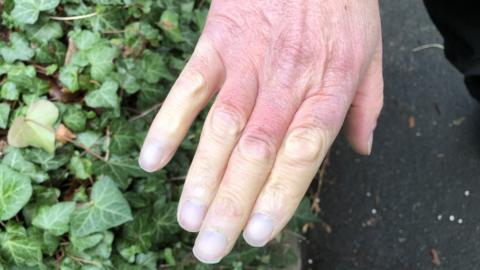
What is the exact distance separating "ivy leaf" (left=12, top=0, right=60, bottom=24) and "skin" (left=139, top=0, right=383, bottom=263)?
599 mm

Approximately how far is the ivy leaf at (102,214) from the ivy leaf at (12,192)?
0.13m

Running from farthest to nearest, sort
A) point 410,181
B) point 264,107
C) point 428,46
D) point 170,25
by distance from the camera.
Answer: point 428,46 < point 410,181 < point 170,25 < point 264,107

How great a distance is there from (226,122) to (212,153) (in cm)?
7

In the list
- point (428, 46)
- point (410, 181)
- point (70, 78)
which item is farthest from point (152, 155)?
point (428, 46)

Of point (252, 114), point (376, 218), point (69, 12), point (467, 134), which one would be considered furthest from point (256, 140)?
point (467, 134)

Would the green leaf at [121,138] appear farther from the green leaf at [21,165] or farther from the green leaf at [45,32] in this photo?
the green leaf at [45,32]

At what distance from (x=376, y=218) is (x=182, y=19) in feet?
3.44

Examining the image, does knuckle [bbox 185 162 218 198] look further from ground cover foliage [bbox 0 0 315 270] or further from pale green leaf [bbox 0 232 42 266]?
pale green leaf [bbox 0 232 42 266]

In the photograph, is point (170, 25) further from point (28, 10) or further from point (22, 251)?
point (22, 251)

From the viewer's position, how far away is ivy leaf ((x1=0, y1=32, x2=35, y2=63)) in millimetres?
1699

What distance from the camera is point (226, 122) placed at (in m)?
1.17

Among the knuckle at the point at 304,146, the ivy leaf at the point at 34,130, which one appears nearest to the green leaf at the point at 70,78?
the ivy leaf at the point at 34,130

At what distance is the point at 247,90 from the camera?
124 cm

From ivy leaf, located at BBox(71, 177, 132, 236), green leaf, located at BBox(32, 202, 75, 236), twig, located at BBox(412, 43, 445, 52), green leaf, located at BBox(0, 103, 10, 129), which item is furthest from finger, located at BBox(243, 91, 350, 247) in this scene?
twig, located at BBox(412, 43, 445, 52)
